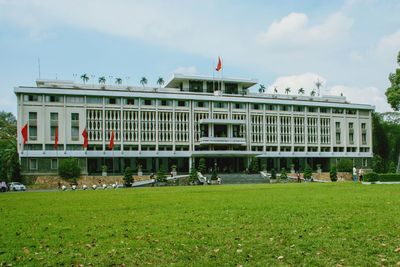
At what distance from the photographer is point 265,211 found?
49.8 feet

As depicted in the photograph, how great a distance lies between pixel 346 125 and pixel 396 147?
13596mm

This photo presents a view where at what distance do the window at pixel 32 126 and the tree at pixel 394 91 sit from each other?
4867 cm

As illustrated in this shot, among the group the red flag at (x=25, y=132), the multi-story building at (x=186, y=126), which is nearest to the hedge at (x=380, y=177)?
the multi-story building at (x=186, y=126)

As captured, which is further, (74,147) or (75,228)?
(74,147)

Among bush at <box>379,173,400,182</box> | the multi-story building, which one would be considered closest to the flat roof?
the multi-story building

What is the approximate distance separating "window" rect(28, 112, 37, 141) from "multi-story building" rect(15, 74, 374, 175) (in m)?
0.14

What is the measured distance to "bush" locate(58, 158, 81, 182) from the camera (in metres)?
64.3

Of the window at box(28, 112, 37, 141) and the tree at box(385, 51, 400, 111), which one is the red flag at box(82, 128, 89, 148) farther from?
the tree at box(385, 51, 400, 111)

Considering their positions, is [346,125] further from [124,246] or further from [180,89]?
[124,246]

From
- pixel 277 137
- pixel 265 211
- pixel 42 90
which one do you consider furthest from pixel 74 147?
pixel 265 211

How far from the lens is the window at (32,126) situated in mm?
69375

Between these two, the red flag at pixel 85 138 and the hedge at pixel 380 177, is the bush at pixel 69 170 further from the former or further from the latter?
the hedge at pixel 380 177

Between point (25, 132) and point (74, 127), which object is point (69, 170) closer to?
point (25, 132)

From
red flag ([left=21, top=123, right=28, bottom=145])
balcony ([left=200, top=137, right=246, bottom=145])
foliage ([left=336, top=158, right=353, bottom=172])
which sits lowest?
foliage ([left=336, top=158, right=353, bottom=172])
